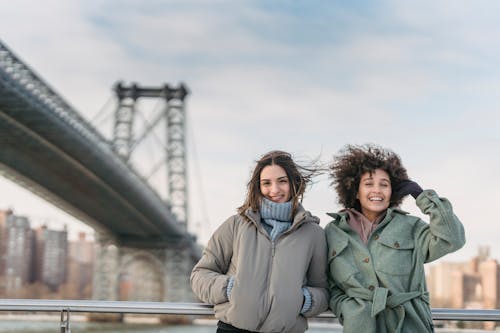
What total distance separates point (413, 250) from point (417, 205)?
0.16 metres

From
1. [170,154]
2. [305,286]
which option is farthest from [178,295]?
[305,286]

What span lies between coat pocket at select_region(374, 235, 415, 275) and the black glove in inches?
7.1

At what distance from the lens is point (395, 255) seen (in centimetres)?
259

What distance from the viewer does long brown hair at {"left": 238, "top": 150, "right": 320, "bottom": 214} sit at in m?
2.71

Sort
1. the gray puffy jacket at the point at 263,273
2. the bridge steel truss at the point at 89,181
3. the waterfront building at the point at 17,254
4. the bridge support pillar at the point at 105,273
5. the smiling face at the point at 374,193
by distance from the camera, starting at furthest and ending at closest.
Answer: the waterfront building at the point at 17,254
the bridge support pillar at the point at 105,273
the bridge steel truss at the point at 89,181
the smiling face at the point at 374,193
the gray puffy jacket at the point at 263,273

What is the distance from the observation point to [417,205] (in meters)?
2.64

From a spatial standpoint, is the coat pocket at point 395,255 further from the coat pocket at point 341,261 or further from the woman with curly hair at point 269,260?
the woman with curly hair at point 269,260

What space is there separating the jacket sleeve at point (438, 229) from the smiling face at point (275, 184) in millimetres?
471

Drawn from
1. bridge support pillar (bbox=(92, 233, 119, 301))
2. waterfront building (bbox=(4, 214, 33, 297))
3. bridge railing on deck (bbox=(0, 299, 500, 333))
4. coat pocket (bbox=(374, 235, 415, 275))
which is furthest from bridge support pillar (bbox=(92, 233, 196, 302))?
coat pocket (bbox=(374, 235, 415, 275))

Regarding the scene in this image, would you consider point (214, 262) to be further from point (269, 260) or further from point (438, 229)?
point (438, 229)

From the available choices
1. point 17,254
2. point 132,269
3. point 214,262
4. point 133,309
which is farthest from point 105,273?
point 214,262

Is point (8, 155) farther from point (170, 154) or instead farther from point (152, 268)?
point (170, 154)

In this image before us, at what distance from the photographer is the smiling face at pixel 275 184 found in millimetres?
2689

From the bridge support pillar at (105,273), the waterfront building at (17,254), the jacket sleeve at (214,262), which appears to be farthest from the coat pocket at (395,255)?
the waterfront building at (17,254)
